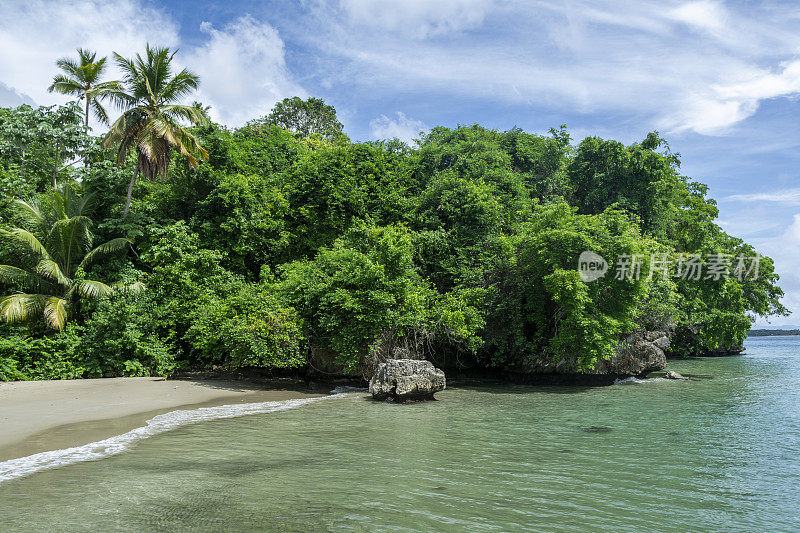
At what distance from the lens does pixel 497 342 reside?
22312 millimetres

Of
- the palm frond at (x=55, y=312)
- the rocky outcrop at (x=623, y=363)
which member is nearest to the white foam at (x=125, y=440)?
the palm frond at (x=55, y=312)

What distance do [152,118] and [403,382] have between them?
50.9 ft

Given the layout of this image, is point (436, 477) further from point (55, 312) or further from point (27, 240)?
point (27, 240)

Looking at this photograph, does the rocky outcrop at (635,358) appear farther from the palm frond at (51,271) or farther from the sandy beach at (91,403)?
the palm frond at (51,271)

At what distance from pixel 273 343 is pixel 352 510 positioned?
38.0 feet

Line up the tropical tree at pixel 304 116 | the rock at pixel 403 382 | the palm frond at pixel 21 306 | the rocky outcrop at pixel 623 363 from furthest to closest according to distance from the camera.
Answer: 1. the tropical tree at pixel 304 116
2. the rocky outcrop at pixel 623 363
3. the palm frond at pixel 21 306
4. the rock at pixel 403 382

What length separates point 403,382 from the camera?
16.0 metres

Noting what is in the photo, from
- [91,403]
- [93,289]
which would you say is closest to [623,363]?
[91,403]

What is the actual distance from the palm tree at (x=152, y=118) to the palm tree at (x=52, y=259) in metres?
2.15

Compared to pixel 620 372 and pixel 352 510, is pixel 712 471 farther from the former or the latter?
pixel 620 372

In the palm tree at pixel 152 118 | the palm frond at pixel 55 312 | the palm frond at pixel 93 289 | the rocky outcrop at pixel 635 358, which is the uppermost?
the palm tree at pixel 152 118

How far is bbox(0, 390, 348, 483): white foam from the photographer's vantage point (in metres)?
8.13

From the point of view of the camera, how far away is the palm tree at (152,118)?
2022cm

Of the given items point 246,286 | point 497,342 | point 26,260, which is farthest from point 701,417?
point 26,260
